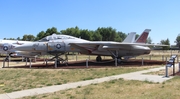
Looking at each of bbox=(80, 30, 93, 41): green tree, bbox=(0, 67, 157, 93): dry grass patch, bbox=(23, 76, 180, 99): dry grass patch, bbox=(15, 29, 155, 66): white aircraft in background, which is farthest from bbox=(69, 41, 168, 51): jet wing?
bbox=(80, 30, 93, 41): green tree

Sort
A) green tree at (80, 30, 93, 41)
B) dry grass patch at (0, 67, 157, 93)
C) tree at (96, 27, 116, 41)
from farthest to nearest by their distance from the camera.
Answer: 1. tree at (96, 27, 116, 41)
2. green tree at (80, 30, 93, 41)
3. dry grass patch at (0, 67, 157, 93)

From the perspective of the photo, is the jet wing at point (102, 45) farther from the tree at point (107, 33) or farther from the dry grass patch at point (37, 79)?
the tree at point (107, 33)

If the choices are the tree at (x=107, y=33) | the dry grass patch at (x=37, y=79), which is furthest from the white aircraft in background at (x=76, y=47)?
the tree at (x=107, y=33)

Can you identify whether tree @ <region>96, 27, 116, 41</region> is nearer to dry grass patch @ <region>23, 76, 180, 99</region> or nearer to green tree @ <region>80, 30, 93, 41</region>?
green tree @ <region>80, 30, 93, 41</region>

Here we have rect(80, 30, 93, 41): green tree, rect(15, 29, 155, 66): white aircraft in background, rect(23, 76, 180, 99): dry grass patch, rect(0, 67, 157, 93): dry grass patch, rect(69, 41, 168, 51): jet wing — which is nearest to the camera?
rect(23, 76, 180, 99): dry grass patch

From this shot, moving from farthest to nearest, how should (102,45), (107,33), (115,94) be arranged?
(107,33), (102,45), (115,94)

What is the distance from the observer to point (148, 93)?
7.11 m

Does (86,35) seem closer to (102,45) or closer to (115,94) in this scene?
(102,45)

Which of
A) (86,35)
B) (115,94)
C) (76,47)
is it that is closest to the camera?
(115,94)

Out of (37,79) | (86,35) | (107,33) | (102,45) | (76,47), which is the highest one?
(107,33)

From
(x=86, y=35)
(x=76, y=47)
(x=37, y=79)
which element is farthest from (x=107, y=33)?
(x=37, y=79)

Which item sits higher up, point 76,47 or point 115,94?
point 76,47

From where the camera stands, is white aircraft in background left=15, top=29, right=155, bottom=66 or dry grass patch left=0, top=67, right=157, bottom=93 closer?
dry grass patch left=0, top=67, right=157, bottom=93

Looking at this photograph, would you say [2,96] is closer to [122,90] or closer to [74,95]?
[74,95]
